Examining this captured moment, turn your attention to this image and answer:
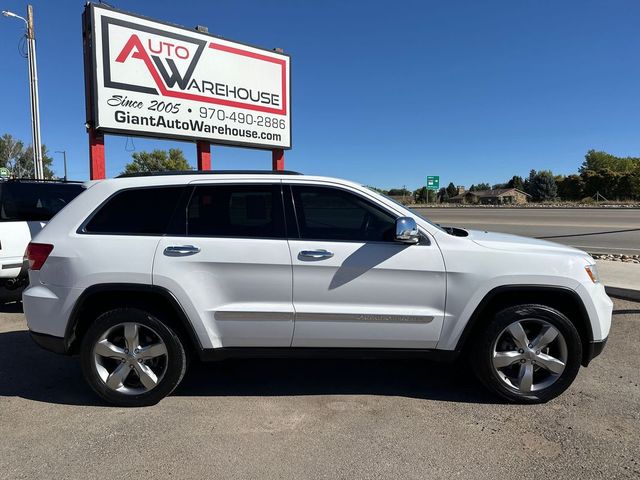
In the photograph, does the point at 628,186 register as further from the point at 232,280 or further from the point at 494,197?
the point at 232,280

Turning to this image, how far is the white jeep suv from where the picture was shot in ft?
11.5

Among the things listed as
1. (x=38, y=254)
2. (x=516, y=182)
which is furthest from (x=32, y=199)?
(x=516, y=182)

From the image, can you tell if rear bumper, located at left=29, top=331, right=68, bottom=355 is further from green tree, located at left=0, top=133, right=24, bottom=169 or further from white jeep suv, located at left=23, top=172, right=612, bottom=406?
green tree, located at left=0, top=133, right=24, bottom=169

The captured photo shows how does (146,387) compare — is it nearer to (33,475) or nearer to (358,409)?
(33,475)

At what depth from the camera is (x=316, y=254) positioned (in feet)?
11.4

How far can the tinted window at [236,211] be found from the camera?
3.60m

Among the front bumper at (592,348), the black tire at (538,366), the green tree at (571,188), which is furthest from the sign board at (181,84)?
the green tree at (571,188)

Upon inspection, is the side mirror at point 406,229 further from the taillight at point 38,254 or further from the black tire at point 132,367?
the taillight at point 38,254

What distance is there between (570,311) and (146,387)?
332 cm

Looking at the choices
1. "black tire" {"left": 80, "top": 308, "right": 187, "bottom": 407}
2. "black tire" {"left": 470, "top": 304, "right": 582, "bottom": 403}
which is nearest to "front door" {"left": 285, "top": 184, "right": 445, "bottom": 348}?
"black tire" {"left": 470, "top": 304, "right": 582, "bottom": 403}

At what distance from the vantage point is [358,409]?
3.58 metres

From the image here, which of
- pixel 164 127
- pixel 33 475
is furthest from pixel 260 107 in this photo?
pixel 33 475

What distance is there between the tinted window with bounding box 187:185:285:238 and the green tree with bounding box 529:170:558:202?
9738 centimetres

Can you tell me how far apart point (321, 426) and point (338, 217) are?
1.54 meters
